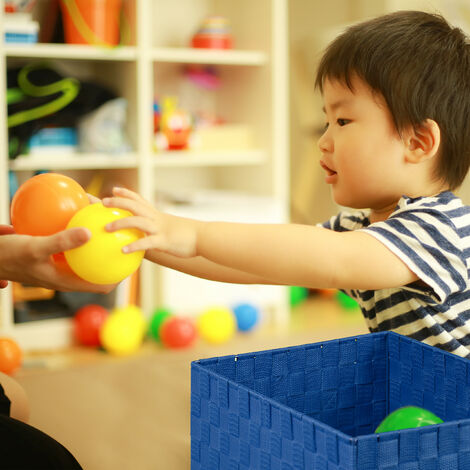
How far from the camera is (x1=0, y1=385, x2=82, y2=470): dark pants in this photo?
2.93 ft

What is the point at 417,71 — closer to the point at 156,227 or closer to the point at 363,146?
the point at 363,146

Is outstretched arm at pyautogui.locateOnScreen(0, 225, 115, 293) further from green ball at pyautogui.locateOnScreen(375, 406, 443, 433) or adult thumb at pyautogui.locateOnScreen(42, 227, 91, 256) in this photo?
green ball at pyautogui.locateOnScreen(375, 406, 443, 433)

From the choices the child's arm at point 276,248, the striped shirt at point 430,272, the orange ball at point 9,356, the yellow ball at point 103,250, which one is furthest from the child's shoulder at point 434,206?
the orange ball at point 9,356

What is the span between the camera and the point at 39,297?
2449 millimetres

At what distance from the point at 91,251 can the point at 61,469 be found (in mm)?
289

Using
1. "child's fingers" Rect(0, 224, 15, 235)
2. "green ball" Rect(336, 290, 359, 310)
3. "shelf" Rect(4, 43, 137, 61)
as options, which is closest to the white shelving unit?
"shelf" Rect(4, 43, 137, 61)

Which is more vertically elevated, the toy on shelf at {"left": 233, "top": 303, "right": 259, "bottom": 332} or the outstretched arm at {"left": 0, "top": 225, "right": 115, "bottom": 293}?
the outstretched arm at {"left": 0, "top": 225, "right": 115, "bottom": 293}

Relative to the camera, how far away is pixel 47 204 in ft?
3.23

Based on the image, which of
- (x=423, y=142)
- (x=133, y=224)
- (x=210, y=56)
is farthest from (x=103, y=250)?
(x=210, y=56)

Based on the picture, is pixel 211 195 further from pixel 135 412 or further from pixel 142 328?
pixel 135 412

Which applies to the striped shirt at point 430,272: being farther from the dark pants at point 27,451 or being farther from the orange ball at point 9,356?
the orange ball at point 9,356

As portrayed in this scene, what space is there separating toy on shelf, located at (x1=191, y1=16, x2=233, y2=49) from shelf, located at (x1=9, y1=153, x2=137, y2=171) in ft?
1.74

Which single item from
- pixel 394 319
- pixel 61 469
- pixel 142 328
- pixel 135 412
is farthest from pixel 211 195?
pixel 61 469

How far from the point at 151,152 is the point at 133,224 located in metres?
1.73
